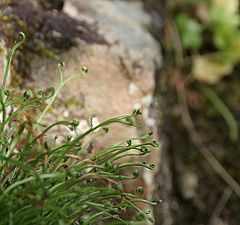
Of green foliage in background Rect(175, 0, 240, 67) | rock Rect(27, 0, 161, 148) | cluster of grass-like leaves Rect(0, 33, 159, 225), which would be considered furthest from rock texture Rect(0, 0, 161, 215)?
green foliage in background Rect(175, 0, 240, 67)

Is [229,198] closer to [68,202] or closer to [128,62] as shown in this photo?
[128,62]

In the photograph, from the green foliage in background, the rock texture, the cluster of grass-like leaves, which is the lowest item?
the cluster of grass-like leaves

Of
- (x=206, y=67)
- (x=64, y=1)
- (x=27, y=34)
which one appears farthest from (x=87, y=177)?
(x=206, y=67)

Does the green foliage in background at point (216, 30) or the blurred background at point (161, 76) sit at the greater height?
the green foliage in background at point (216, 30)

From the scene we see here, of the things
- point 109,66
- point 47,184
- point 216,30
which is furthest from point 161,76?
point 47,184

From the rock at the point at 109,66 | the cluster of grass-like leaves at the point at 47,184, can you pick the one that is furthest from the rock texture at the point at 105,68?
the cluster of grass-like leaves at the point at 47,184

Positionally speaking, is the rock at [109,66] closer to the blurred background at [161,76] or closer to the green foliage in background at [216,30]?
the blurred background at [161,76]

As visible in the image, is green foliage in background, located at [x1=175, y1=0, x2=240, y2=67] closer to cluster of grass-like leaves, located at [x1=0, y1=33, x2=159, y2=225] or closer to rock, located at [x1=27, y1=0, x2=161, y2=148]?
rock, located at [x1=27, y1=0, x2=161, y2=148]

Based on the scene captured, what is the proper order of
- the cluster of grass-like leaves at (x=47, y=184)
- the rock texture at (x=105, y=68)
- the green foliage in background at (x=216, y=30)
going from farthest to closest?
the green foliage in background at (x=216, y=30) < the rock texture at (x=105, y=68) < the cluster of grass-like leaves at (x=47, y=184)
